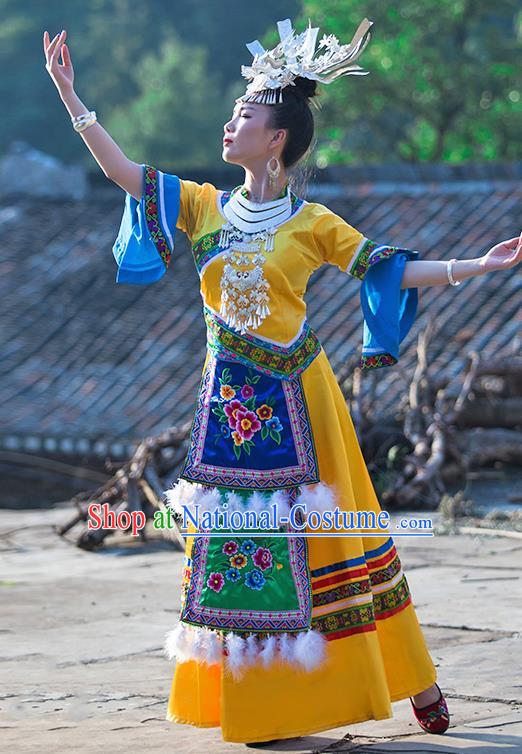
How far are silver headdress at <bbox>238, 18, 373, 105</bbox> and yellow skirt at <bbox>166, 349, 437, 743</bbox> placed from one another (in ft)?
2.49

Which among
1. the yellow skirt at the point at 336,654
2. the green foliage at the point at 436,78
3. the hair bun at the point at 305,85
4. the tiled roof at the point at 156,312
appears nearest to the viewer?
the yellow skirt at the point at 336,654

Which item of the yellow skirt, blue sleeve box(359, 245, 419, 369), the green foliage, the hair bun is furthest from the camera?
the green foliage

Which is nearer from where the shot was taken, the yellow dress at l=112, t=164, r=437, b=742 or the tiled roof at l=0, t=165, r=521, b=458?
the yellow dress at l=112, t=164, r=437, b=742

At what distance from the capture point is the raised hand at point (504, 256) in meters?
3.78

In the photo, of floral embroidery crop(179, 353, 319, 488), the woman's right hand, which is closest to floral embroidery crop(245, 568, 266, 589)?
floral embroidery crop(179, 353, 319, 488)

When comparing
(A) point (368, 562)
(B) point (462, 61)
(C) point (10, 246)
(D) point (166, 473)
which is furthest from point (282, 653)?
(B) point (462, 61)

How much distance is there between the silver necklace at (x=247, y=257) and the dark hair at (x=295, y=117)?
15 cm

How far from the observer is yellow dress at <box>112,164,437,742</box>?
369cm

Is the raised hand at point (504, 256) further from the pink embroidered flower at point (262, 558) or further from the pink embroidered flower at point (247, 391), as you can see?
the pink embroidered flower at point (262, 558)

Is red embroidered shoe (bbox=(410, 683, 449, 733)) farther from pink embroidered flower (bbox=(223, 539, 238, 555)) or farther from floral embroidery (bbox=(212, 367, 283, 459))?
floral embroidery (bbox=(212, 367, 283, 459))

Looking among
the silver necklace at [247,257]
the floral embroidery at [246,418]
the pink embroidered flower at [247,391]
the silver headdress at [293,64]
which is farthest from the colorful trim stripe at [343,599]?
the silver headdress at [293,64]

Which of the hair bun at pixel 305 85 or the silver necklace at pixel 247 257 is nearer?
the silver necklace at pixel 247 257

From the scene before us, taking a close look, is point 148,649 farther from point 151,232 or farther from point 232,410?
point 151,232

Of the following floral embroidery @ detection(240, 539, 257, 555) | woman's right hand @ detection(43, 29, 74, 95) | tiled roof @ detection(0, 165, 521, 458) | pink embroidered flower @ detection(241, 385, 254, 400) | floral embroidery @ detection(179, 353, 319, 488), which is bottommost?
floral embroidery @ detection(240, 539, 257, 555)
